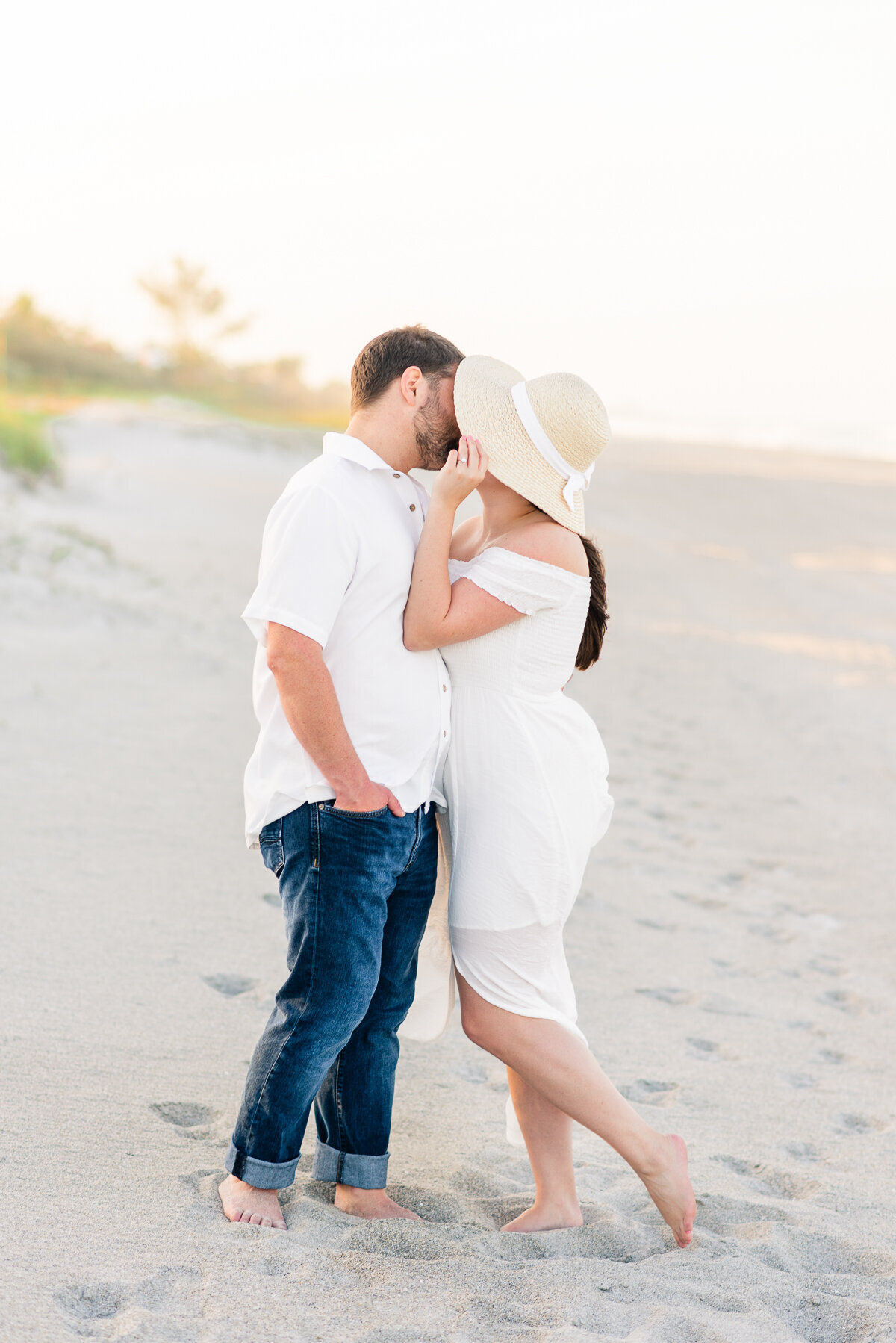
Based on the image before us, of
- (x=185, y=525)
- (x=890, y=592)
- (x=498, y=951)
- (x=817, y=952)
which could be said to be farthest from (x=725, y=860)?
(x=185, y=525)

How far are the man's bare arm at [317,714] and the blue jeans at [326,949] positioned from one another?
0.05 meters

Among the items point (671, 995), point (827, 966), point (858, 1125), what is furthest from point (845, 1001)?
point (858, 1125)

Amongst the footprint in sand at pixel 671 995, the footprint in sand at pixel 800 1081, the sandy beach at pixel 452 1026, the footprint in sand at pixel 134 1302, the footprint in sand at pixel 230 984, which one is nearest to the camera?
the footprint in sand at pixel 134 1302

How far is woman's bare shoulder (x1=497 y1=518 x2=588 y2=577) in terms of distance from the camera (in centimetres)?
266

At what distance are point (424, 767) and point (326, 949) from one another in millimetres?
425

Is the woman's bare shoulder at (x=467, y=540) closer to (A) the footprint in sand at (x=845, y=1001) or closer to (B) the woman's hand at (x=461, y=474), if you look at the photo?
(B) the woman's hand at (x=461, y=474)

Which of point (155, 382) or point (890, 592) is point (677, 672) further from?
point (155, 382)

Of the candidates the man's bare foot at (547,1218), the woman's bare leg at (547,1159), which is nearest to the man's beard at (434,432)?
the woman's bare leg at (547,1159)

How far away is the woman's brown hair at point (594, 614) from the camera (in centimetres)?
284

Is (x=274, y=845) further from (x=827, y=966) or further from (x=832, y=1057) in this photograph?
(x=827, y=966)

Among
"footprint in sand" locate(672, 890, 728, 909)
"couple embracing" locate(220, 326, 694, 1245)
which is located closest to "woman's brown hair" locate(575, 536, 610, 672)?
"couple embracing" locate(220, 326, 694, 1245)

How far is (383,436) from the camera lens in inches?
105

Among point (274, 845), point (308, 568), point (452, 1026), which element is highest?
point (308, 568)

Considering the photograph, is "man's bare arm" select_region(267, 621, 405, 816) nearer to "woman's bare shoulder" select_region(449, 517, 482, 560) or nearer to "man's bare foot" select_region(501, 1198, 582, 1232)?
"woman's bare shoulder" select_region(449, 517, 482, 560)
